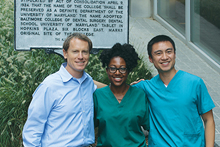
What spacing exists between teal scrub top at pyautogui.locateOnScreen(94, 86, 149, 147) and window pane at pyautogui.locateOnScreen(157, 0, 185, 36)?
664cm

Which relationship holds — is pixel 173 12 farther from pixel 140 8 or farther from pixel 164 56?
pixel 164 56

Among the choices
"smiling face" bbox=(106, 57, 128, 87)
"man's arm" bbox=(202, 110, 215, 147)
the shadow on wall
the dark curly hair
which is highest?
the shadow on wall

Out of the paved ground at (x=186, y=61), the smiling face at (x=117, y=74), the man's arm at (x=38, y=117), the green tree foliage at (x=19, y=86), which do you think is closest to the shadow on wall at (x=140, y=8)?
the paved ground at (x=186, y=61)

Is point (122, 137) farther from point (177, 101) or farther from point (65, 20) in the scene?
point (65, 20)

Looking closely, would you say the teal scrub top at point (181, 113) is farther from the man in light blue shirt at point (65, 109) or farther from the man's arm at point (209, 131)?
the man in light blue shirt at point (65, 109)

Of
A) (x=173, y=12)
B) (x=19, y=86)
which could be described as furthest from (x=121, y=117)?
(x=173, y=12)

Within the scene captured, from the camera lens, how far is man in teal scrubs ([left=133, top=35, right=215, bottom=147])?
2629 mm

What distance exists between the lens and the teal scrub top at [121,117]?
263 centimetres

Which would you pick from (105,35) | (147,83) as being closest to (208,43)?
(105,35)

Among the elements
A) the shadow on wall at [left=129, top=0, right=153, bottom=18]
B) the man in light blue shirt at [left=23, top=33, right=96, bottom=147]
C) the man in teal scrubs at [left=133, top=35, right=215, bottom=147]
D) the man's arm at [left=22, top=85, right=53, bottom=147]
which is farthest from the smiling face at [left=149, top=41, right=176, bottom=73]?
the shadow on wall at [left=129, top=0, right=153, bottom=18]

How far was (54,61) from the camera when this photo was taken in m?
5.62

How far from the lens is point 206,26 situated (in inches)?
302

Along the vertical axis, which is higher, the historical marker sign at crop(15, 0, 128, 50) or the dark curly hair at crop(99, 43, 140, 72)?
the historical marker sign at crop(15, 0, 128, 50)

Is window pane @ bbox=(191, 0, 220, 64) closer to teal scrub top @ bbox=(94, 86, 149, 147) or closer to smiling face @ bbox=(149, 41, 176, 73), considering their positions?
smiling face @ bbox=(149, 41, 176, 73)
